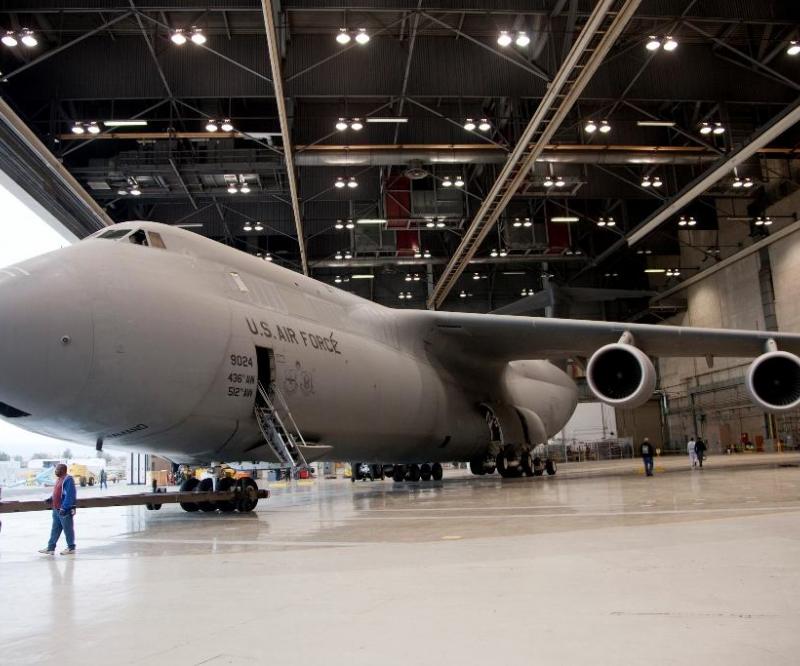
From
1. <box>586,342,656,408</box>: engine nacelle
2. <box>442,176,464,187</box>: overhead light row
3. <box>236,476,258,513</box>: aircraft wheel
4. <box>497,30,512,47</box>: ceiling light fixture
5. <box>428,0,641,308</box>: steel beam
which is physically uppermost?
<box>497,30,512,47</box>: ceiling light fixture

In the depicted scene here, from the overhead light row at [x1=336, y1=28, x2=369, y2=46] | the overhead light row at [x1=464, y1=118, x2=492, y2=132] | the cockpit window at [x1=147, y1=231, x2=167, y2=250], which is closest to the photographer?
the cockpit window at [x1=147, y1=231, x2=167, y2=250]

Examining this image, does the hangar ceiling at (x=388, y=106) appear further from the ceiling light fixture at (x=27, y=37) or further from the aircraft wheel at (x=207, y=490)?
the aircraft wheel at (x=207, y=490)

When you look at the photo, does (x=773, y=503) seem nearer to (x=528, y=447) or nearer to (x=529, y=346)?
(x=529, y=346)

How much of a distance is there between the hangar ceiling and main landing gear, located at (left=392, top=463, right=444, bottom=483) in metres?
8.02

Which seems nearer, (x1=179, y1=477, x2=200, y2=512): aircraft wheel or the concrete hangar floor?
the concrete hangar floor

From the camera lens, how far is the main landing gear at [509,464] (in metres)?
16.4

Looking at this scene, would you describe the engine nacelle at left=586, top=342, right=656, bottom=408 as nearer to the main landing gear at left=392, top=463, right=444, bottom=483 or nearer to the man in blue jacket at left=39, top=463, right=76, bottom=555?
the main landing gear at left=392, top=463, right=444, bottom=483

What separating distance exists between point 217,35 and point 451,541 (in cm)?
1528

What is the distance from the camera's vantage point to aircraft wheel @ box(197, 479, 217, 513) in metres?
10.3

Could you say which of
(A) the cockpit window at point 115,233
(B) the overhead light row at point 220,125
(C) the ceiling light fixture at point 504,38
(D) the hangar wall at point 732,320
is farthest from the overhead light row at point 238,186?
(D) the hangar wall at point 732,320

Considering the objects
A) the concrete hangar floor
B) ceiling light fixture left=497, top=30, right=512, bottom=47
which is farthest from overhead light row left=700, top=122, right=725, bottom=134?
the concrete hangar floor

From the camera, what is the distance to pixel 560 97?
16.4m

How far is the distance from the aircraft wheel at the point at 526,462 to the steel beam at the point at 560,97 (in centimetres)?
789

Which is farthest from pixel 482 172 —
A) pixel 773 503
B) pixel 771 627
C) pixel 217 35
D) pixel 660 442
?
pixel 660 442
